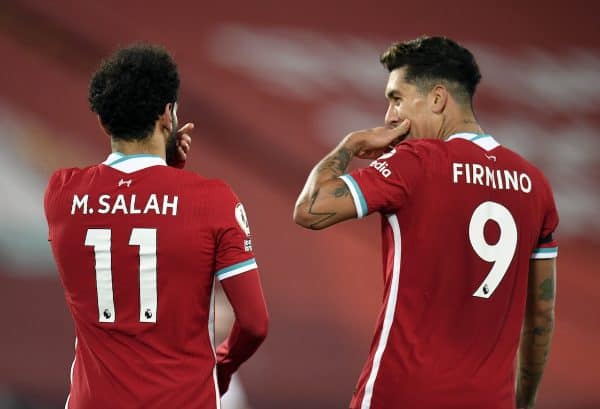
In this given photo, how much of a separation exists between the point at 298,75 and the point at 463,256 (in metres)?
2.49

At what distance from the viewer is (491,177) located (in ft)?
6.70

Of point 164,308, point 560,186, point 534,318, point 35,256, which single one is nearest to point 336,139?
point 560,186

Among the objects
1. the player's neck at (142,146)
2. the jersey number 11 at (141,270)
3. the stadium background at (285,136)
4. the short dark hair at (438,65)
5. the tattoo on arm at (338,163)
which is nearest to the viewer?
the jersey number 11 at (141,270)

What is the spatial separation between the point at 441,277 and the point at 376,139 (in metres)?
0.42

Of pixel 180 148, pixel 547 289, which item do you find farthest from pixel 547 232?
pixel 180 148

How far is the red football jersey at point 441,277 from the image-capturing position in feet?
6.45

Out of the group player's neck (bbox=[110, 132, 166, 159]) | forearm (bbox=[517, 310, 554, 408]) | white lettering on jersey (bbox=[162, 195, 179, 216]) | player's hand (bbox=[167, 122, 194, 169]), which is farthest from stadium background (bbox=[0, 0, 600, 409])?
white lettering on jersey (bbox=[162, 195, 179, 216])

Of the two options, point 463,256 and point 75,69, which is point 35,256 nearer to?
point 75,69

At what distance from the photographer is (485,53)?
436 centimetres

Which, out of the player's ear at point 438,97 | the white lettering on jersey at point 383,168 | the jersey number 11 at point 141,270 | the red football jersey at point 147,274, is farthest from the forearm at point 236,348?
the player's ear at point 438,97

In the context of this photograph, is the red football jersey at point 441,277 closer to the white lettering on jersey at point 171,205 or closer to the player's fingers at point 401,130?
the player's fingers at point 401,130

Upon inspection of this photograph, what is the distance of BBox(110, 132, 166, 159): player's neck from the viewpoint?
6.41ft

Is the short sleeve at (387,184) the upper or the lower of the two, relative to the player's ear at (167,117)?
lower

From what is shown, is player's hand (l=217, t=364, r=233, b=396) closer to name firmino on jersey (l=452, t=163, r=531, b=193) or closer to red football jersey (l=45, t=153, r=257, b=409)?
red football jersey (l=45, t=153, r=257, b=409)
